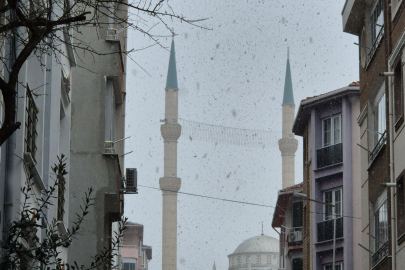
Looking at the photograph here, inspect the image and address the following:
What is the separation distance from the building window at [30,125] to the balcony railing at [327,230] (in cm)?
1998

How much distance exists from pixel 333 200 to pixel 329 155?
1.59m

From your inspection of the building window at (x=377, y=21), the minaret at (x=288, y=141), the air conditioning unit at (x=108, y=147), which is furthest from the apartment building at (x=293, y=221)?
the minaret at (x=288, y=141)

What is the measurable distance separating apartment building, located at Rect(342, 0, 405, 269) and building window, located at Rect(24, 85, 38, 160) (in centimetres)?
649

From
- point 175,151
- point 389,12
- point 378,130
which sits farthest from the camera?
point 175,151

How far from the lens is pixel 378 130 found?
62.0 ft

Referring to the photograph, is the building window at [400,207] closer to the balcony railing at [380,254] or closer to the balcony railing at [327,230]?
the balcony railing at [380,254]

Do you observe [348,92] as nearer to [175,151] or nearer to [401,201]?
[401,201]

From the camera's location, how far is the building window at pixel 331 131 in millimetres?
31484

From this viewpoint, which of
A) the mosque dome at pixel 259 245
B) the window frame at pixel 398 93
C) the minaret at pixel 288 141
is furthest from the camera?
the mosque dome at pixel 259 245

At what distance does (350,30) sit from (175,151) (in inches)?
3474

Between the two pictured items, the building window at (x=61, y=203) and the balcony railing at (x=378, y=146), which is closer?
the building window at (x=61, y=203)

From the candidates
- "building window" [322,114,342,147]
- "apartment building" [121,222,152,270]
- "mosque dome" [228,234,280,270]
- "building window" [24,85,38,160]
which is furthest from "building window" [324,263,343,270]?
"mosque dome" [228,234,280,270]

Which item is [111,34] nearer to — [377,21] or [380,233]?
[377,21]

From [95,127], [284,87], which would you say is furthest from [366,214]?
[284,87]
